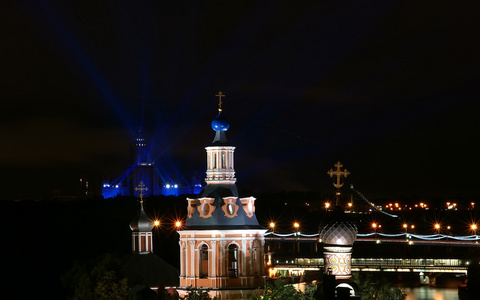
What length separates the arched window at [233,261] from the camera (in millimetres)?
48625

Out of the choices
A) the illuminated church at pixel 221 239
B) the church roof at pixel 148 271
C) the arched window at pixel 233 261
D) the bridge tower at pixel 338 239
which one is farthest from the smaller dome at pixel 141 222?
the bridge tower at pixel 338 239

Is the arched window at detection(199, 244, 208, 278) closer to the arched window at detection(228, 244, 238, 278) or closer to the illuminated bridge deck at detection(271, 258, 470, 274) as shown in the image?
the arched window at detection(228, 244, 238, 278)

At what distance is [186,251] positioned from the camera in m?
48.7

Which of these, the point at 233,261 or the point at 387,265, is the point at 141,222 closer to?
the point at 233,261

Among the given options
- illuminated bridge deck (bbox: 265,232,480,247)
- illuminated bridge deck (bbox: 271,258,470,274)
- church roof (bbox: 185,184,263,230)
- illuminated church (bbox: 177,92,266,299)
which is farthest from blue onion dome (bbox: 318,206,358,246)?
illuminated bridge deck (bbox: 265,232,480,247)

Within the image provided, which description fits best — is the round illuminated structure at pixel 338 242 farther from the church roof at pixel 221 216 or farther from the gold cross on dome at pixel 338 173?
the church roof at pixel 221 216

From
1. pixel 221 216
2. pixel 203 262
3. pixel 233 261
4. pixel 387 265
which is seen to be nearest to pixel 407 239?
pixel 387 265

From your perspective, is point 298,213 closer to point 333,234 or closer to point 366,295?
point 366,295

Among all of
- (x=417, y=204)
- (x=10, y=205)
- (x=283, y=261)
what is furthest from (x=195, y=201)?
(x=417, y=204)

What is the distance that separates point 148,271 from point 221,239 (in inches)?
271

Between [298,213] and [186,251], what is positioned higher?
[298,213]

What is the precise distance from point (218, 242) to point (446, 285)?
144ft

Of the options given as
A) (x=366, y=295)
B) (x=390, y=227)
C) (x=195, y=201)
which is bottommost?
(x=366, y=295)

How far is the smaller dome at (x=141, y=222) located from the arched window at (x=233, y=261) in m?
7.85
